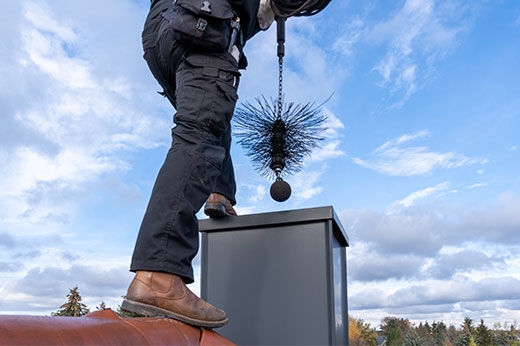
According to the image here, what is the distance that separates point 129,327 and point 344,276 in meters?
1.59

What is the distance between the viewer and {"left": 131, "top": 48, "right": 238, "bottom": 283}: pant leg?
3.69 ft

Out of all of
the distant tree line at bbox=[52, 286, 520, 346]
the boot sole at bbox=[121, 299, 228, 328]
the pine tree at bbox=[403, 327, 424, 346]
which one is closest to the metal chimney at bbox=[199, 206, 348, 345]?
the boot sole at bbox=[121, 299, 228, 328]

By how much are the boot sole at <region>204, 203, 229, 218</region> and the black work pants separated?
53 cm

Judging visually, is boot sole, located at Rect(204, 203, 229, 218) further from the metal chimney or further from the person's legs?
the person's legs

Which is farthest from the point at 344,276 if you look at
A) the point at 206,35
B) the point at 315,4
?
the point at 206,35

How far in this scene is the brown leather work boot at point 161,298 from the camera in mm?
1100

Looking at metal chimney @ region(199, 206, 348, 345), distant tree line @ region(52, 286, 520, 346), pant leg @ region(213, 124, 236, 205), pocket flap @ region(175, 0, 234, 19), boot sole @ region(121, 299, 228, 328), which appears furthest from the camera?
distant tree line @ region(52, 286, 520, 346)

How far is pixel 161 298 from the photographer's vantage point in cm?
110

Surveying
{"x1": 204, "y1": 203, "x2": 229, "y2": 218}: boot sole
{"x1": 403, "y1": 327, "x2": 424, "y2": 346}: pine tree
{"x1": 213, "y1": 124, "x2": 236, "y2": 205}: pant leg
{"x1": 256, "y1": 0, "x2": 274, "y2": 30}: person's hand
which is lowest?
{"x1": 403, "y1": 327, "x2": 424, "y2": 346}: pine tree

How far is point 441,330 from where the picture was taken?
7742 mm

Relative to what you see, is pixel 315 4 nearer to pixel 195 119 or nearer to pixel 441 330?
pixel 195 119

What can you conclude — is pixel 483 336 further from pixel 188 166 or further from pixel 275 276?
pixel 188 166

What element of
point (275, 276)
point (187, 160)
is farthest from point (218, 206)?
point (187, 160)

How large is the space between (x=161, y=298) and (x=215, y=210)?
2.37 ft
